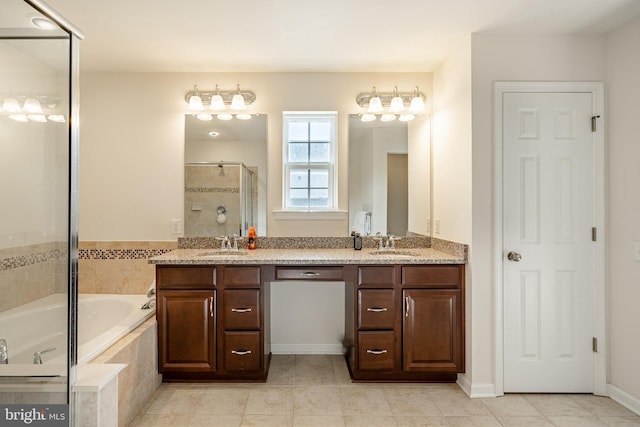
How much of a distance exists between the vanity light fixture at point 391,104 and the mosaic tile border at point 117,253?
2.08 meters

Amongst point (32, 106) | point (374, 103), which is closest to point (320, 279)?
point (374, 103)

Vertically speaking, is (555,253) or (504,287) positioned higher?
(555,253)

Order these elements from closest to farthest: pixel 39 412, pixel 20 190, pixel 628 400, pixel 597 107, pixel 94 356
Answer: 1. pixel 39 412
2. pixel 20 190
3. pixel 94 356
4. pixel 628 400
5. pixel 597 107

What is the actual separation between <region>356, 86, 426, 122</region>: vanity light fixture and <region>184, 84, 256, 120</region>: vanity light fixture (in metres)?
0.96

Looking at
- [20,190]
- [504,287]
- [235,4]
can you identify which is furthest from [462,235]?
[20,190]

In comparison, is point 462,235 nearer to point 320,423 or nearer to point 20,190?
point 320,423

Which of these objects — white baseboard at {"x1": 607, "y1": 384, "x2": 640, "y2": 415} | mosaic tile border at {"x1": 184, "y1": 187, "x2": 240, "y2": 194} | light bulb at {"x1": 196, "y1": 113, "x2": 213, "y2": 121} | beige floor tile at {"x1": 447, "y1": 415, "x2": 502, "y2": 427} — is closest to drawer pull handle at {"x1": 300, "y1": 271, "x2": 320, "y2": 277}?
mosaic tile border at {"x1": 184, "y1": 187, "x2": 240, "y2": 194}

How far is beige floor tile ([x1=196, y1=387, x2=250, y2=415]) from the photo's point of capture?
2.29 meters

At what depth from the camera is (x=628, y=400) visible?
2328 millimetres

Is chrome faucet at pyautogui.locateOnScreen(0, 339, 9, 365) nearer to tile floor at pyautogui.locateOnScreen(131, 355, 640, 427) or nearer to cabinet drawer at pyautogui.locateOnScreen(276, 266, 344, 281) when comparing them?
tile floor at pyautogui.locateOnScreen(131, 355, 640, 427)

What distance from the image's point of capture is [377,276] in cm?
261

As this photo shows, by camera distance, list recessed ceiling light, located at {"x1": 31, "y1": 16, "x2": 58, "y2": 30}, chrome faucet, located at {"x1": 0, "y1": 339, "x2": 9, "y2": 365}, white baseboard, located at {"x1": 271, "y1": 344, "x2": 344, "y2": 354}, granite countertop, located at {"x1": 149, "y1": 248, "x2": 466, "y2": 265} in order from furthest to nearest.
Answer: white baseboard, located at {"x1": 271, "y1": 344, "x2": 344, "y2": 354}
granite countertop, located at {"x1": 149, "y1": 248, "x2": 466, "y2": 265}
chrome faucet, located at {"x1": 0, "y1": 339, "x2": 9, "y2": 365}
recessed ceiling light, located at {"x1": 31, "y1": 16, "x2": 58, "y2": 30}

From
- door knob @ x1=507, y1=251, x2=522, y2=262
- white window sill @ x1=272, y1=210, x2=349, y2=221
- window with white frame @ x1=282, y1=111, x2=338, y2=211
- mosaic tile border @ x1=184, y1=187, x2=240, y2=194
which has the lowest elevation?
door knob @ x1=507, y1=251, x2=522, y2=262

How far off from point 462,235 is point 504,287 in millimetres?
433
